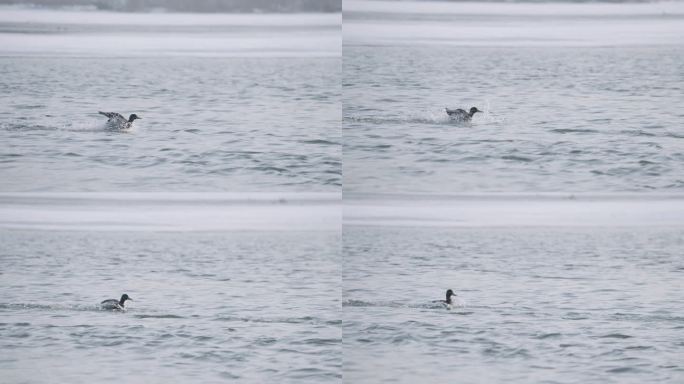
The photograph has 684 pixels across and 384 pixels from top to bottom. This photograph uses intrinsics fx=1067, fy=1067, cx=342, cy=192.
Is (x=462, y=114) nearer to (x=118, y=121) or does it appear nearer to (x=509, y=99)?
(x=509, y=99)

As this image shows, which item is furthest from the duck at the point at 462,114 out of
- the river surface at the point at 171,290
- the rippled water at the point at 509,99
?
the river surface at the point at 171,290

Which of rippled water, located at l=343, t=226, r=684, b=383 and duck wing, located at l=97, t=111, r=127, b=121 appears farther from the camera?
duck wing, located at l=97, t=111, r=127, b=121

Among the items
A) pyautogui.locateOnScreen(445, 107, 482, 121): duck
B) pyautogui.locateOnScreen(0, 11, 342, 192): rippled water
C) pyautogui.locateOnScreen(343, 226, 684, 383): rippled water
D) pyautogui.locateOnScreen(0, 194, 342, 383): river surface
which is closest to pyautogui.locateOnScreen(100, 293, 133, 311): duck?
pyautogui.locateOnScreen(0, 194, 342, 383): river surface

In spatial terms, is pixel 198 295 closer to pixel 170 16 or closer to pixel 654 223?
pixel 170 16

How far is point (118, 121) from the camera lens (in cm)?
433

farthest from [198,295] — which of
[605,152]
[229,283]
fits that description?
[605,152]

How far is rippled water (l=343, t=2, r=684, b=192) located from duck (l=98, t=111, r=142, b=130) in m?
0.87

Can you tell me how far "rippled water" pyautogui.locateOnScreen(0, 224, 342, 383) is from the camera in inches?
167

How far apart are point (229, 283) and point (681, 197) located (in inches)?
72.2

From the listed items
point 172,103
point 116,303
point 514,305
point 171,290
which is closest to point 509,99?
point 514,305

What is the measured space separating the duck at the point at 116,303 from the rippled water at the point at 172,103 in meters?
0.45

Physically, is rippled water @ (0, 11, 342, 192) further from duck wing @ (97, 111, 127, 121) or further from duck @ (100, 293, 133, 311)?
duck @ (100, 293, 133, 311)

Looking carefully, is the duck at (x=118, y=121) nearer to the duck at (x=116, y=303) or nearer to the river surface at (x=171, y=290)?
the river surface at (x=171, y=290)

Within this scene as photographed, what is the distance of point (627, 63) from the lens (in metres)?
4.36
